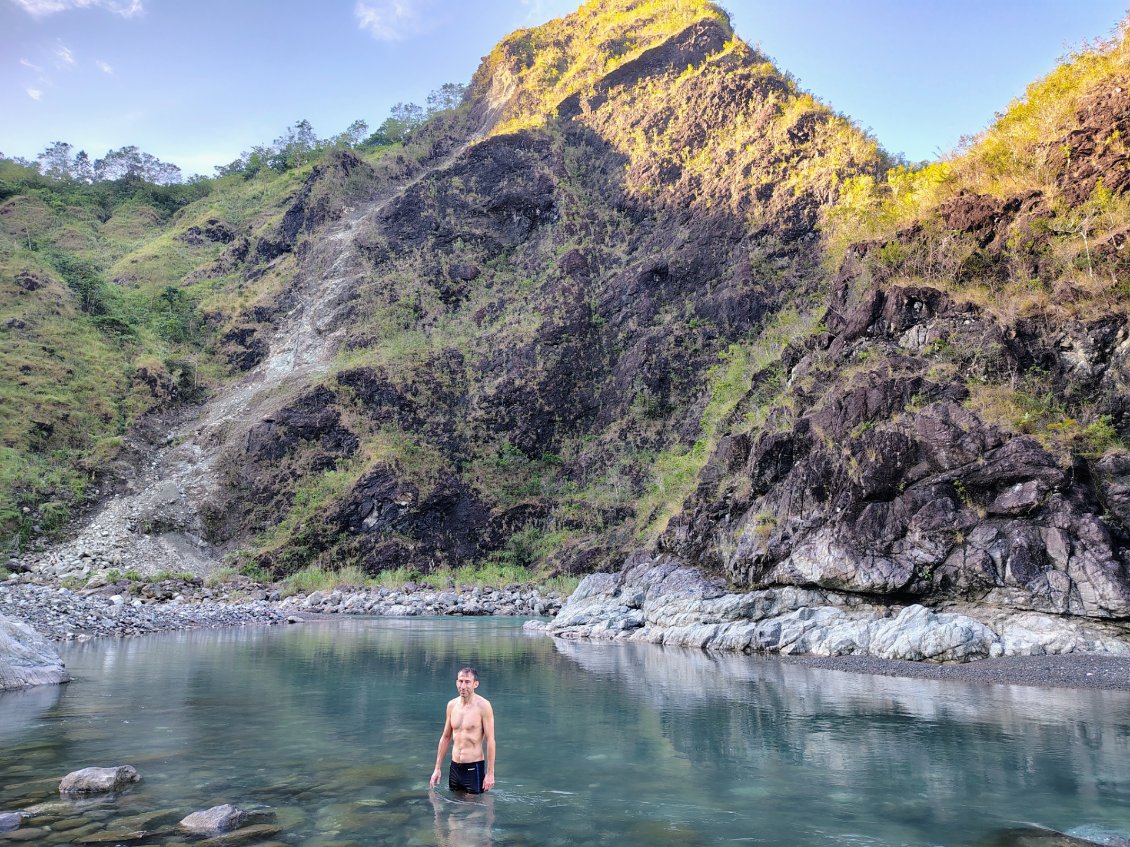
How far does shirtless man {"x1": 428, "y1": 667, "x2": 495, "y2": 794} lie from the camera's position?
7.75 metres

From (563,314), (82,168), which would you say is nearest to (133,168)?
(82,168)

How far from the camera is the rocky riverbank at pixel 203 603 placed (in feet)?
82.9

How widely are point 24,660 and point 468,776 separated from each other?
1264 cm

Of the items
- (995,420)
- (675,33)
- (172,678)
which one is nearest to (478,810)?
(172,678)

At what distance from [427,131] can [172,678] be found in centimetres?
10016

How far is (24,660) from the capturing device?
1467 centimetres

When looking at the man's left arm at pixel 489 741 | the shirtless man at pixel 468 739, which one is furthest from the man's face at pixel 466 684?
the man's left arm at pixel 489 741

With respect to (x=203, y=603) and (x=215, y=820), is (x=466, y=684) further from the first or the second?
(x=203, y=603)

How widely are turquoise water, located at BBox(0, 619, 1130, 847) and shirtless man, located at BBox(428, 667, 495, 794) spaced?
0.26m

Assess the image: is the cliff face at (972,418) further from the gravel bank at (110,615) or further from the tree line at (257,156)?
the tree line at (257,156)

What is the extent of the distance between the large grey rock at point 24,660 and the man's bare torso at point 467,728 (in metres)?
11.9

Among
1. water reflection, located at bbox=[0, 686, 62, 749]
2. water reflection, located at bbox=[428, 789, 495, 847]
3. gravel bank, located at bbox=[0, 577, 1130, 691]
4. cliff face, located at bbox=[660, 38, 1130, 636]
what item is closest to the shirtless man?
water reflection, located at bbox=[428, 789, 495, 847]

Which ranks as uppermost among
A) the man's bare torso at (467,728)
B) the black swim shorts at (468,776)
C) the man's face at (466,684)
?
the man's face at (466,684)

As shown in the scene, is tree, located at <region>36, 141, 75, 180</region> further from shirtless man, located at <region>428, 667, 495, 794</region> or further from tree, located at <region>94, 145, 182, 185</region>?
shirtless man, located at <region>428, 667, 495, 794</region>
